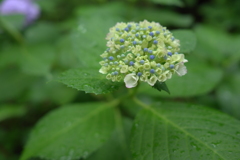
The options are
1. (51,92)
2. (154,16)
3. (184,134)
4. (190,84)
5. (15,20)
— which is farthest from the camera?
(154,16)

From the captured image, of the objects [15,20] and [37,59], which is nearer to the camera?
[37,59]

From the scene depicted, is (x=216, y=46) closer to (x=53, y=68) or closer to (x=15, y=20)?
(x=53, y=68)

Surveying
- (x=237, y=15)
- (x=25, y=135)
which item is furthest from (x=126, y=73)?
(x=237, y=15)

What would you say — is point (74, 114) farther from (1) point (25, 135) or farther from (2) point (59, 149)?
(1) point (25, 135)

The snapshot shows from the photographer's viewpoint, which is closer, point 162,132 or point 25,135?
point 162,132

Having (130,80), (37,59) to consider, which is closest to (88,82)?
(130,80)

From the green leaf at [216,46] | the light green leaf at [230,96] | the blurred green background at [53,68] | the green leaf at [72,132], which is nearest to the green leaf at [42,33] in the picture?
the blurred green background at [53,68]

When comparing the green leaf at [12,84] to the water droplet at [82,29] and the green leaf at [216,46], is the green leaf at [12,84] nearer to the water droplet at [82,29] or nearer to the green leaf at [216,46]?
the water droplet at [82,29]
